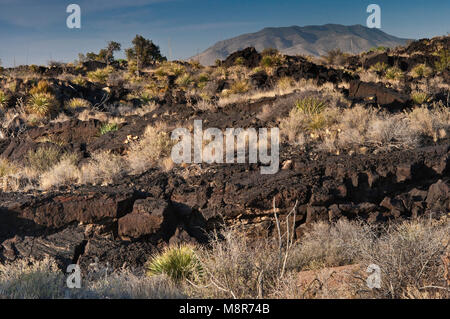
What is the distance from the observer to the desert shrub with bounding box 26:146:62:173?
416 inches

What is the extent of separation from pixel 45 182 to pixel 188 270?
16.7ft

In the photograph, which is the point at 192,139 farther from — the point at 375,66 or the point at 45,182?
the point at 375,66

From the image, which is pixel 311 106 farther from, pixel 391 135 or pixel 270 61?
pixel 270 61

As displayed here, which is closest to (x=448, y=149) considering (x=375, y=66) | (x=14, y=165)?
(x=14, y=165)

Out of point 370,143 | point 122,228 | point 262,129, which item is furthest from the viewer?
point 262,129

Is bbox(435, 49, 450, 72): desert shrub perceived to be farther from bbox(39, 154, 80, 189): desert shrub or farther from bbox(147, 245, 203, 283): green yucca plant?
bbox(147, 245, 203, 283): green yucca plant

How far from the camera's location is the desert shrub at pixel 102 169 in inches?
351

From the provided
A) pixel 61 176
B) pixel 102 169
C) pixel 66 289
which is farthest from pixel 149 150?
pixel 66 289

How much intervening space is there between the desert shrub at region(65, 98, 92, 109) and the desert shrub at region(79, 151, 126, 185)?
8.60 meters

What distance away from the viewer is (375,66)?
2706 cm

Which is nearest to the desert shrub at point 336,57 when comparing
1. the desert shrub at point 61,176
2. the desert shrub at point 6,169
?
the desert shrub at point 61,176

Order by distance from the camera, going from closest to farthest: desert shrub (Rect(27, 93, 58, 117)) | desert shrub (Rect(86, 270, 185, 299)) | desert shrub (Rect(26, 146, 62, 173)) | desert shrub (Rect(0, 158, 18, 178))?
desert shrub (Rect(86, 270, 185, 299)) < desert shrub (Rect(0, 158, 18, 178)) < desert shrub (Rect(26, 146, 62, 173)) < desert shrub (Rect(27, 93, 58, 117))

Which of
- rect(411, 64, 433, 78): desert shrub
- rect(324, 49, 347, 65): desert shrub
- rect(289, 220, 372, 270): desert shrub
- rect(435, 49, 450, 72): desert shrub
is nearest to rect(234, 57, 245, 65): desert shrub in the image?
rect(324, 49, 347, 65): desert shrub
